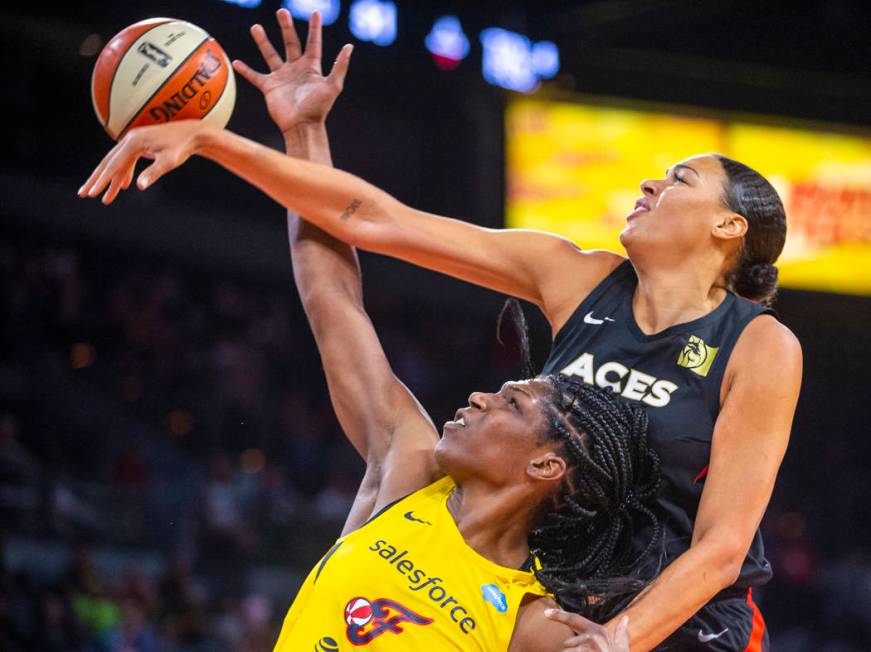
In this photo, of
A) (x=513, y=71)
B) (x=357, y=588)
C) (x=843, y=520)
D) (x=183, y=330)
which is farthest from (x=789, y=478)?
(x=357, y=588)

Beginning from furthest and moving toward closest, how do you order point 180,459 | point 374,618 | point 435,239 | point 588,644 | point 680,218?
1. point 180,459
2. point 435,239
3. point 680,218
4. point 374,618
5. point 588,644

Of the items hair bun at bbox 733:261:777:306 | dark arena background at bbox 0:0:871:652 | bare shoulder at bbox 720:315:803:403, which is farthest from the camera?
dark arena background at bbox 0:0:871:652

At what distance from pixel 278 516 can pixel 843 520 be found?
577 centimetres

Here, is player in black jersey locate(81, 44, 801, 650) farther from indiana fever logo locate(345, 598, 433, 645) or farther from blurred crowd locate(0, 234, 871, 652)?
blurred crowd locate(0, 234, 871, 652)

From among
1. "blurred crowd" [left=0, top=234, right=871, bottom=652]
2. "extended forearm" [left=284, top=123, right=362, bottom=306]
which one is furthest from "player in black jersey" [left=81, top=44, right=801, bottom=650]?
"blurred crowd" [left=0, top=234, right=871, bottom=652]

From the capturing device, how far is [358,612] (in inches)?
116

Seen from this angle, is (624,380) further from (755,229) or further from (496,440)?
(755,229)

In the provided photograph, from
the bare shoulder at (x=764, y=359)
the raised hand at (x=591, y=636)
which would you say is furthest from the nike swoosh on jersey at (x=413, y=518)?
the bare shoulder at (x=764, y=359)

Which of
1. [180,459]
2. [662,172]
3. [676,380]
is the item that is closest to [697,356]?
[676,380]

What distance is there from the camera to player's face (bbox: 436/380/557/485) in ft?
10.2

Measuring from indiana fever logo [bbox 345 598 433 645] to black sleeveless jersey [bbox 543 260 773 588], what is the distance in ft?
2.21

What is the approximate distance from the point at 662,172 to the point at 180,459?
4539 millimetres

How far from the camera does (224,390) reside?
Answer: 9.53 m

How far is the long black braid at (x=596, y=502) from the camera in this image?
3129 mm
